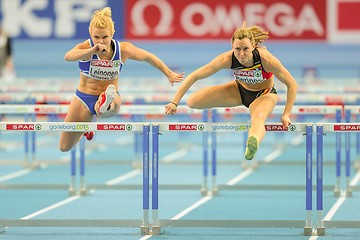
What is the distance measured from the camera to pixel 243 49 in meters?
9.21

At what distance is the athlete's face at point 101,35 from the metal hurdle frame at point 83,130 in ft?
2.64

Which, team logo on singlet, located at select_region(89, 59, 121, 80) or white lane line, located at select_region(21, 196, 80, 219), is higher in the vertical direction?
team logo on singlet, located at select_region(89, 59, 121, 80)

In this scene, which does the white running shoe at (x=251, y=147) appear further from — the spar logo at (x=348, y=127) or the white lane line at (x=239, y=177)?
the white lane line at (x=239, y=177)

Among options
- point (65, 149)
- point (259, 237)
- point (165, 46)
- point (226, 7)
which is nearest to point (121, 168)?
point (226, 7)

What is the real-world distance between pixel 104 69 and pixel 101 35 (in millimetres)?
456

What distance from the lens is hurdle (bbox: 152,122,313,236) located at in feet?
30.0

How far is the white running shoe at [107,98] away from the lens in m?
9.43

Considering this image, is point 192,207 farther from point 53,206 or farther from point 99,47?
point 99,47

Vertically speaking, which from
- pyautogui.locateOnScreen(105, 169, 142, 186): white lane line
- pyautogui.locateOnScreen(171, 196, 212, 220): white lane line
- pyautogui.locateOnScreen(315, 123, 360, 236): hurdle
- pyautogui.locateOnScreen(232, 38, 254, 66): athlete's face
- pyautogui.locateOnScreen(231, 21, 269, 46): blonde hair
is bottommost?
pyautogui.locateOnScreen(171, 196, 212, 220): white lane line

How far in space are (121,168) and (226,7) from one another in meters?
3.02

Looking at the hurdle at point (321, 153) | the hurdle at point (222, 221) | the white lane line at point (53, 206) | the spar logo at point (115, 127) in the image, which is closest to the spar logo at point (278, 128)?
the hurdle at point (222, 221)

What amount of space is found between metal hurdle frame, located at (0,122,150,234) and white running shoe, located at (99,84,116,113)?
1.04ft

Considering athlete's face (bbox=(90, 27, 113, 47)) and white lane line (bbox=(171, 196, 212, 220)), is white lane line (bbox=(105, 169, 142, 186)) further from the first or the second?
athlete's face (bbox=(90, 27, 113, 47))

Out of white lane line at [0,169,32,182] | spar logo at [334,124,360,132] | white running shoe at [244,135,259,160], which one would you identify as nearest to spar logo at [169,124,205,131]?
white running shoe at [244,135,259,160]
